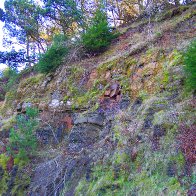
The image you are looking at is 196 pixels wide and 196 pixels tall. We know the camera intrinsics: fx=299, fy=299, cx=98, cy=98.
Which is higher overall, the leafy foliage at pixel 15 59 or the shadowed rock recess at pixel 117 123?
the leafy foliage at pixel 15 59

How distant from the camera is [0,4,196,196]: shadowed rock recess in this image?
5.71 meters

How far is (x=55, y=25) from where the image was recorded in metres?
20.1

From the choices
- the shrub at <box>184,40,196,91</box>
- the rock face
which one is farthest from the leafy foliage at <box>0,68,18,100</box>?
the shrub at <box>184,40,196,91</box>

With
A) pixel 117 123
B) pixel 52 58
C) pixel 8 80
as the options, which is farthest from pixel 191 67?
pixel 8 80

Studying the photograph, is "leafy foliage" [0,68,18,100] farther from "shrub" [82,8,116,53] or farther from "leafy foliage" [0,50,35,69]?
"shrub" [82,8,116,53]

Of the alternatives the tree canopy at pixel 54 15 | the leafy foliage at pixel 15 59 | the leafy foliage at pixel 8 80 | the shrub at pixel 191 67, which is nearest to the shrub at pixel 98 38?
the tree canopy at pixel 54 15

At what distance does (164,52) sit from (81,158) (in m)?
4.13

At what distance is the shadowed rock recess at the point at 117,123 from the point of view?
571 centimetres

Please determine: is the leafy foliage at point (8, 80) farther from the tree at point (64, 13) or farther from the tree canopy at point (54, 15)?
the tree at point (64, 13)

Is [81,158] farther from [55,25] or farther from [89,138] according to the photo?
[55,25]

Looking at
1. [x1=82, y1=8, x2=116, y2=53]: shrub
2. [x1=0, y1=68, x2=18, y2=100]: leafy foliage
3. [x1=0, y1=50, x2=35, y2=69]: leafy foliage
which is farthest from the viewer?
[x1=0, y1=50, x2=35, y2=69]: leafy foliage

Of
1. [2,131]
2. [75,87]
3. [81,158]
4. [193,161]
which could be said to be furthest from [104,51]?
[193,161]

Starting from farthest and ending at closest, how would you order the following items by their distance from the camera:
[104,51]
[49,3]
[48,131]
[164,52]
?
[49,3] → [104,51] → [48,131] → [164,52]

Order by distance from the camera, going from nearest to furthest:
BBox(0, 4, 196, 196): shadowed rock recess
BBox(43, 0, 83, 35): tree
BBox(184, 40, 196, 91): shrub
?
1. BBox(0, 4, 196, 196): shadowed rock recess
2. BBox(184, 40, 196, 91): shrub
3. BBox(43, 0, 83, 35): tree
